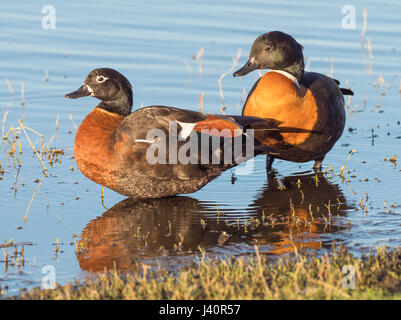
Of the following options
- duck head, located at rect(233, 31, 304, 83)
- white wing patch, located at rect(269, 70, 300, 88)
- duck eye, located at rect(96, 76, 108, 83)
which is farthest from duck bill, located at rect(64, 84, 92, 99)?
white wing patch, located at rect(269, 70, 300, 88)

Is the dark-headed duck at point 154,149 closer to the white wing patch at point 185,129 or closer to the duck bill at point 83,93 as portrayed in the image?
the white wing patch at point 185,129

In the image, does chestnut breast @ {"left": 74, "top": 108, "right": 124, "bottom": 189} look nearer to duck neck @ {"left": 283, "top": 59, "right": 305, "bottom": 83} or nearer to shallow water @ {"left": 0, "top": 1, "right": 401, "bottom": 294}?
shallow water @ {"left": 0, "top": 1, "right": 401, "bottom": 294}

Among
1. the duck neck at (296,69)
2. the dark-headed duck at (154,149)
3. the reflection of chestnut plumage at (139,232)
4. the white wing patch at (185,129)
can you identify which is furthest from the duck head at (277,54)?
the reflection of chestnut plumage at (139,232)

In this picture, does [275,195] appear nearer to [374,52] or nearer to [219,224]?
[219,224]

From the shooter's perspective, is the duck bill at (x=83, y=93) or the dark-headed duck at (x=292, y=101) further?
the dark-headed duck at (x=292, y=101)

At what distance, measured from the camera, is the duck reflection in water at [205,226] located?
5953 mm

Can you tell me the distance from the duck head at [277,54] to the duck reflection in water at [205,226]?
1.23 meters

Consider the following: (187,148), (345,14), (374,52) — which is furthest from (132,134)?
(345,14)

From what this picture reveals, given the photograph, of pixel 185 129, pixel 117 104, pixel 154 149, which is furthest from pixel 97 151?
pixel 185 129

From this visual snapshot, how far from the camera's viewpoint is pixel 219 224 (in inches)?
263

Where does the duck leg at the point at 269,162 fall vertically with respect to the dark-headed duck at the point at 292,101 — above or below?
below

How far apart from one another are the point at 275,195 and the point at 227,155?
681 millimetres

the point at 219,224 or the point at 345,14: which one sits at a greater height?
the point at 345,14
